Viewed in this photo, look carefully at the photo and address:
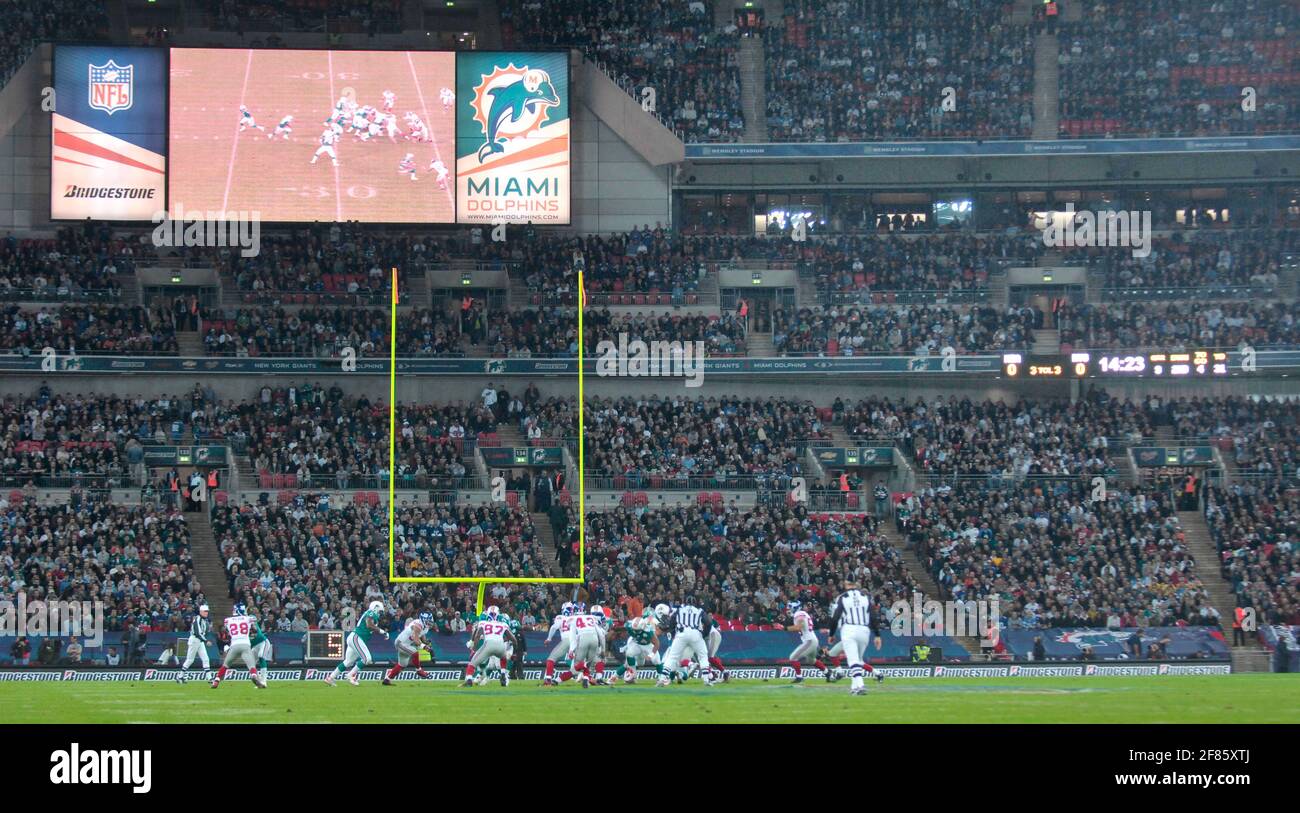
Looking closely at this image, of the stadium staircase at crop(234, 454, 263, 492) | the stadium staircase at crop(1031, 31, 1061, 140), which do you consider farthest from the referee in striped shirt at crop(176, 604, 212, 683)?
the stadium staircase at crop(1031, 31, 1061, 140)

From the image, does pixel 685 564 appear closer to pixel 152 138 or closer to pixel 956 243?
pixel 956 243

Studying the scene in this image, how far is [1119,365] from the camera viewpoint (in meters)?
35.4

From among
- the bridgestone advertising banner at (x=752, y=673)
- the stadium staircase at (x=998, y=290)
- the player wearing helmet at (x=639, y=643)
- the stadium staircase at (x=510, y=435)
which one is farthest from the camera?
the stadium staircase at (x=998, y=290)

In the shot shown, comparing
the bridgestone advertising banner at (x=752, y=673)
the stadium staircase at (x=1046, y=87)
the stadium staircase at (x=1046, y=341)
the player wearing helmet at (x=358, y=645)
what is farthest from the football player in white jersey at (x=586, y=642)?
the stadium staircase at (x=1046, y=87)

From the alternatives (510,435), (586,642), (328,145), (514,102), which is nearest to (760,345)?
(510,435)

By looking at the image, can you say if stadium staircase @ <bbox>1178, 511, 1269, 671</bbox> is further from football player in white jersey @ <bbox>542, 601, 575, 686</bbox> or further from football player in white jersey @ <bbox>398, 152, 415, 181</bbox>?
football player in white jersey @ <bbox>398, 152, 415, 181</bbox>

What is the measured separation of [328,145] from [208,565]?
1116 centimetres

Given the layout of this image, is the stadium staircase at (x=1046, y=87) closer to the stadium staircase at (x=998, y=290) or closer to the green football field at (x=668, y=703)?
the stadium staircase at (x=998, y=290)

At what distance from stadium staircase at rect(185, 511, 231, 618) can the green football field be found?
815 centimetres

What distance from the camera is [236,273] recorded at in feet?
129

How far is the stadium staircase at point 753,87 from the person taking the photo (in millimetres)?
41812

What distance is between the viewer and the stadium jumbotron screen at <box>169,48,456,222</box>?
3875cm

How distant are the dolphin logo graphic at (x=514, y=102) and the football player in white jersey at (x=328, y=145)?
3522 millimetres
